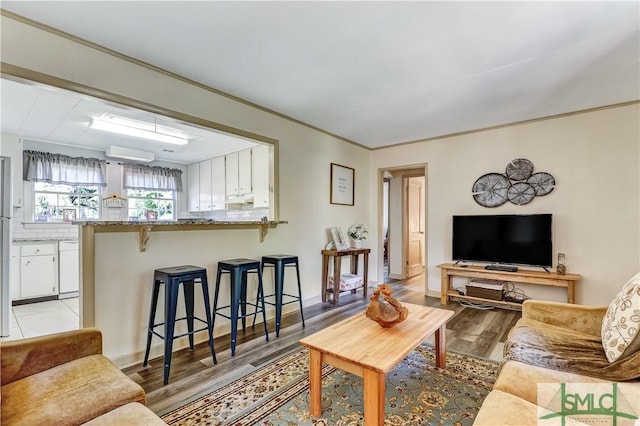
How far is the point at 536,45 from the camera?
2186 millimetres

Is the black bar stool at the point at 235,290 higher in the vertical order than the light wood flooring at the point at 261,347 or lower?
higher

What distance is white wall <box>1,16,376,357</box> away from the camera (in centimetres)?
204

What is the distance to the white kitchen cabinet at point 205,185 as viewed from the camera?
5.70 meters

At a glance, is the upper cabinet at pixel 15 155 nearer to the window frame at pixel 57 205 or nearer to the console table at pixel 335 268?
the window frame at pixel 57 205

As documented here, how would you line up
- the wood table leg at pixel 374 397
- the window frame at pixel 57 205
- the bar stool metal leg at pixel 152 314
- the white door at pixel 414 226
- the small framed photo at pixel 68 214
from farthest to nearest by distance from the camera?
1. the white door at pixel 414 226
2. the small framed photo at pixel 68 214
3. the window frame at pixel 57 205
4. the bar stool metal leg at pixel 152 314
5. the wood table leg at pixel 374 397

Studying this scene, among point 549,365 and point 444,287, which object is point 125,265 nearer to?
point 549,365

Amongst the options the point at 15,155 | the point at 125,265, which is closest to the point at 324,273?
the point at 125,265

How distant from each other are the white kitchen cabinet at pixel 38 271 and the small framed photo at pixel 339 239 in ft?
13.4

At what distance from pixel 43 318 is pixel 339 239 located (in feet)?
12.4

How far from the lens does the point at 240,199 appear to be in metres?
4.81

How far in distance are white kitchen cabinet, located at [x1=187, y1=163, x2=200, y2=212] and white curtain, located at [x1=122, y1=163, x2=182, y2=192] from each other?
182 mm

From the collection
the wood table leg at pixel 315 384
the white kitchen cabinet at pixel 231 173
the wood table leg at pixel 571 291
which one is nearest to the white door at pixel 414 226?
the wood table leg at pixel 571 291

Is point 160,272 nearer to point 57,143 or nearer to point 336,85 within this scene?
point 336,85
